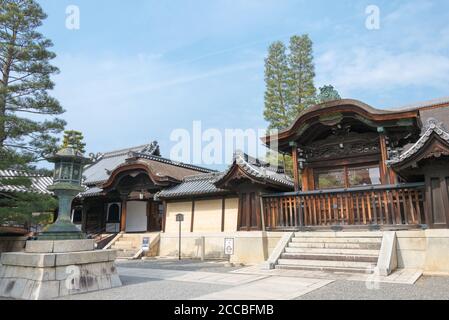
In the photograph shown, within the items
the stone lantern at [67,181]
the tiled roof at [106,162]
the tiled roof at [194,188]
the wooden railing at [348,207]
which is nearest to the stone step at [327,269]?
the wooden railing at [348,207]

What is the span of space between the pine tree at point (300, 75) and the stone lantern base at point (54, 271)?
1810 centimetres

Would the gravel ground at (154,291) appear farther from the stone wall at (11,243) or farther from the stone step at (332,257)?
the stone wall at (11,243)

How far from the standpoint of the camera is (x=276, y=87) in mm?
24203

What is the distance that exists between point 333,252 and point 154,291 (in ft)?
18.3

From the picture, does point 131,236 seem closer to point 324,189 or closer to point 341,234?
point 324,189

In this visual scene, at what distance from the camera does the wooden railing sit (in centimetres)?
1002

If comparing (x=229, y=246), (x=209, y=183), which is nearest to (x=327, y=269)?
(x=229, y=246)

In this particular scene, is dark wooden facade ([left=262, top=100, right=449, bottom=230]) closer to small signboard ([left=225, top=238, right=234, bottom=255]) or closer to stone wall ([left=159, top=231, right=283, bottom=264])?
stone wall ([left=159, top=231, right=283, bottom=264])

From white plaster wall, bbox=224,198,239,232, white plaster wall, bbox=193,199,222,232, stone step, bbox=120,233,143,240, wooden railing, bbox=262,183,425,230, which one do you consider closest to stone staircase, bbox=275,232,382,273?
wooden railing, bbox=262,183,425,230

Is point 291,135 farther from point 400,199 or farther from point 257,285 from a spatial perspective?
point 257,285

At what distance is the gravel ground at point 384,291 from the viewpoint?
19.7 feet

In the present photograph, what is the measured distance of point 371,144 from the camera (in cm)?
1315

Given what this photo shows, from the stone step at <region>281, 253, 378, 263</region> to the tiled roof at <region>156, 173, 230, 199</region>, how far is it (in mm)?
5828

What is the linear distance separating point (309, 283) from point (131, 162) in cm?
1445
